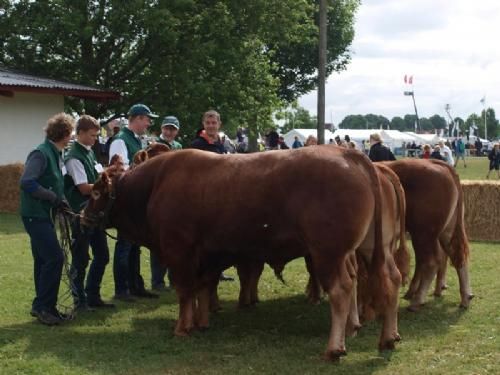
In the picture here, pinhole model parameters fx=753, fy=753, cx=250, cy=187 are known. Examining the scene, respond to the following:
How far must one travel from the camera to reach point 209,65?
24.1 metres

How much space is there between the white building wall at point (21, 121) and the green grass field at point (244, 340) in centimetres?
1202

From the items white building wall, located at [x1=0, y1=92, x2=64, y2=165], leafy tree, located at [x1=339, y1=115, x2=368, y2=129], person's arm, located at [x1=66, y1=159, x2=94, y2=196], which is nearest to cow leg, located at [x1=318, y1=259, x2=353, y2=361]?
person's arm, located at [x1=66, y1=159, x2=94, y2=196]

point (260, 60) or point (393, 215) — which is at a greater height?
point (260, 60)

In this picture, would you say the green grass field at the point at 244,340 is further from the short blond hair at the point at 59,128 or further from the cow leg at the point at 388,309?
the short blond hair at the point at 59,128

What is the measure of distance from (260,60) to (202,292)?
20.1m

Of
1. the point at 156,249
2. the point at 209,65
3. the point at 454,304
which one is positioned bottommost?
the point at 454,304

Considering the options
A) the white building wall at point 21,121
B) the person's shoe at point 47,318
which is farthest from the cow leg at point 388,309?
the white building wall at point 21,121

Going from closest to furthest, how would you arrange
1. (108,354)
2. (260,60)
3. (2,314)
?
(108,354)
(2,314)
(260,60)

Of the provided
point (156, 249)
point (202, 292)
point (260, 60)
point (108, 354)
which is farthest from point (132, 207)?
point (260, 60)

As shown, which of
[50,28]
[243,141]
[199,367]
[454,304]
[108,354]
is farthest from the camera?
[243,141]

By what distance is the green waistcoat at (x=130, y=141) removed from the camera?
28.8 feet

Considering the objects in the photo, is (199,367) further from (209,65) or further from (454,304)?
(209,65)

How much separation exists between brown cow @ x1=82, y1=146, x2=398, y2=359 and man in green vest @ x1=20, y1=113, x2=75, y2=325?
1.40ft

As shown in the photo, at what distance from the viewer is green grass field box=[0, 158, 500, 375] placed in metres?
6.10
